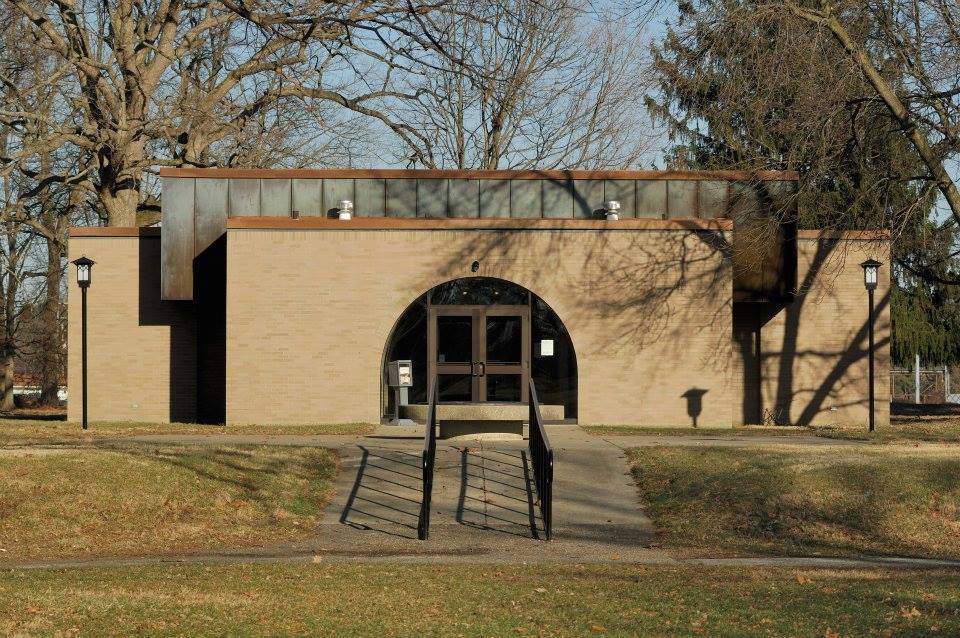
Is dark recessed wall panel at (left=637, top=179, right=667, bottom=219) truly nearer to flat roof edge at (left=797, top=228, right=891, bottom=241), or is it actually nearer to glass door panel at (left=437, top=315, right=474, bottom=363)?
flat roof edge at (left=797, top=228, right=891, bottom=241)

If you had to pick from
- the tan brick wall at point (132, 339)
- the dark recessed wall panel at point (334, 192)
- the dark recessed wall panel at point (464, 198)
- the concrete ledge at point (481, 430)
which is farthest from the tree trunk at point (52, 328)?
the concrete ledge at point (481, 430)

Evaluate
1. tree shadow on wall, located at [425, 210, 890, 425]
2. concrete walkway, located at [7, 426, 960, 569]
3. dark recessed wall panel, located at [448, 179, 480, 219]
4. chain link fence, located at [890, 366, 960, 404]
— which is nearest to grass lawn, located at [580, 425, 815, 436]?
concrete walkway, located at [7, 426, 960, 569]

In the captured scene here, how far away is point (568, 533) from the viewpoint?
15.8 meters

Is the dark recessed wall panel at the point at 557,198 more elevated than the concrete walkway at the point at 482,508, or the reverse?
the dark recessed wall panel at the point at 557,198

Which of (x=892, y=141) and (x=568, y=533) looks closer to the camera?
(x=568, y=533)

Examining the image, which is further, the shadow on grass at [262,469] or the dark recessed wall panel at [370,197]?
the dark recessed wall panel at [370,197]

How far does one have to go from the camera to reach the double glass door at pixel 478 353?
25750 millimetres

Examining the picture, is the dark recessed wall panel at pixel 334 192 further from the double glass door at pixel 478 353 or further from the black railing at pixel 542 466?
the black railing at pixel 542 466

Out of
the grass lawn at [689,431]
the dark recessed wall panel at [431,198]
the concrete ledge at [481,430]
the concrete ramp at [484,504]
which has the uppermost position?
the dark recessed wall panel at [431,198]

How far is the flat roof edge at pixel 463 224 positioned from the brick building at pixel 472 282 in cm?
3

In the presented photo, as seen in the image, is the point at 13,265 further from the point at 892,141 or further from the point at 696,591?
the point at 696,591

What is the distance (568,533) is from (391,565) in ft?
11.8

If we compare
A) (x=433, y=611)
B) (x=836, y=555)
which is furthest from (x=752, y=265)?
(x=433, y=611)

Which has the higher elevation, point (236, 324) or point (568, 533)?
point (236, 324)
